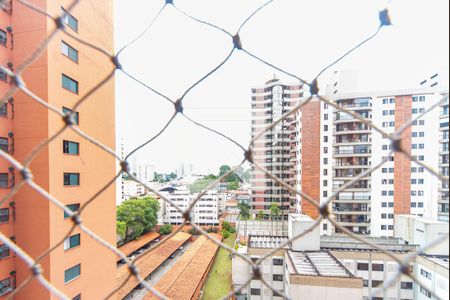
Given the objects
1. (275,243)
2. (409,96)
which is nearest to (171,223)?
(275,243)

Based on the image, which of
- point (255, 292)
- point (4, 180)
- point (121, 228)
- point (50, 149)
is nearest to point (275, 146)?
point (255, 292)

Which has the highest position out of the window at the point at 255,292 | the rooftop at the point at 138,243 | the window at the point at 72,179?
the window at the point at 72,179

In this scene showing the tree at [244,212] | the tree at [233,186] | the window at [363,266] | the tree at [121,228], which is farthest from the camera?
the tree at [233,186]

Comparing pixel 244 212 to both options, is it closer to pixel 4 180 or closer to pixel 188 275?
pixel 188 275

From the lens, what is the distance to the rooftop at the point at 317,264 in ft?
12.4

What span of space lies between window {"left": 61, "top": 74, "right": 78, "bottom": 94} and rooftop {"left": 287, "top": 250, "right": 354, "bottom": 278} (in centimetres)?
380

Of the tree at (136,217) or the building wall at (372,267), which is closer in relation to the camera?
the building wall at (372,267)

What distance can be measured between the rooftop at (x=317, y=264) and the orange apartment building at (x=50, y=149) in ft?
9.92

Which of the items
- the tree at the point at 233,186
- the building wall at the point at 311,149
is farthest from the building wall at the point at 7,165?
the tree at the point at 233,186

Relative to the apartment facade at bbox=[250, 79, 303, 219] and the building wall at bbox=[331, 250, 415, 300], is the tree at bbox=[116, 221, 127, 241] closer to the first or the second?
the apartment facade at bbox=[250, 79, 303, 219]

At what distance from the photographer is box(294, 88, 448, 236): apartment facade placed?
21.6ft

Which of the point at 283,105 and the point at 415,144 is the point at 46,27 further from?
the point at 283,105

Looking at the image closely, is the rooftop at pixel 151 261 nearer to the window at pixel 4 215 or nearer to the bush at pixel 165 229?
the bush at pixel 165 229

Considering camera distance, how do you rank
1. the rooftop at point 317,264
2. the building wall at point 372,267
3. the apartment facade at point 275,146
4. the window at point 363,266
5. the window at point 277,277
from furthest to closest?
the apartment facade at point 275,146, the window at point 277,277, the window at point 363,266, the building wall at point 372,267, the rooftop at point 317,264
